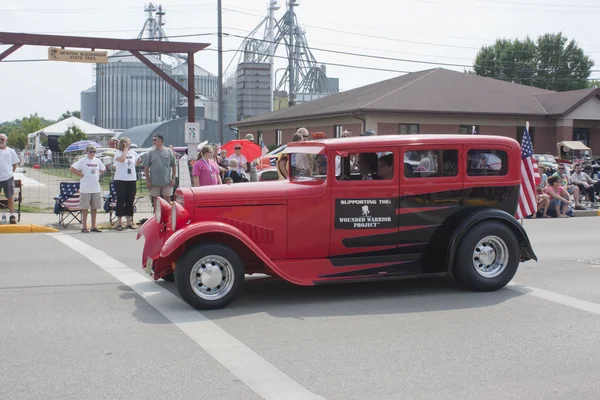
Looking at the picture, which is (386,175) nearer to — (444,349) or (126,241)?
(444,349)

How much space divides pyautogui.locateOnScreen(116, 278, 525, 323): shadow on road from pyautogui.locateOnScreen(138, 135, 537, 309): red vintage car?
239 millimetres

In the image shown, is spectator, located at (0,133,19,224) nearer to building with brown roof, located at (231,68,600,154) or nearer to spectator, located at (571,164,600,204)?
spectator, located at (571,164,600,204)

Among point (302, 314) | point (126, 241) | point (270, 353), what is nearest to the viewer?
point (270, 353)

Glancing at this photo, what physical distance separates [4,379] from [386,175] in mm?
4507

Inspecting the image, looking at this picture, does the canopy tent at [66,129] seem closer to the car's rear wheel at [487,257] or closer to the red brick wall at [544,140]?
the red brick wall at [544,140]

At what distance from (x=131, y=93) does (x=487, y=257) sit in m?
86.8

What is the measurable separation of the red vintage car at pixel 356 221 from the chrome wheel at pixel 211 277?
0.01m

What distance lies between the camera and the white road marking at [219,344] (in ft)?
16.1

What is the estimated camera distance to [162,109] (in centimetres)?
9262

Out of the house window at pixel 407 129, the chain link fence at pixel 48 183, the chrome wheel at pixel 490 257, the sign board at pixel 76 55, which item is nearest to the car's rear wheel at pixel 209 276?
the chrome wheel at pixel 490 257

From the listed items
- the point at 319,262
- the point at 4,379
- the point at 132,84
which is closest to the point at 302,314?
the point at 319,262

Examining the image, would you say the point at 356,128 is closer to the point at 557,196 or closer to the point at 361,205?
the point at 557,196

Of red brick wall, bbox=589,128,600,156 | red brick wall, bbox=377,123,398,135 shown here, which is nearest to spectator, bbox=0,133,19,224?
red brick wall, bbox=377,123,398,135

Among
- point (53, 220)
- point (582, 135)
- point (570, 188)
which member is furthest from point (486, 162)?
point (582, 135)
